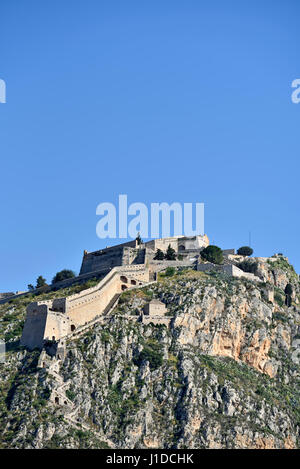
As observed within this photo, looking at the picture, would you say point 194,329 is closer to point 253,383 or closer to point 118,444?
point 253,383

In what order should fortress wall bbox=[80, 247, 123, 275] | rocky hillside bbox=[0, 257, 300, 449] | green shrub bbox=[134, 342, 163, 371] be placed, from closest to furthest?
1. rocky hillside bbox=[0, 257, 300, 449]
2. green shrub bbox=[134, 342, 163, 371]
3. fortress wall bbox=[80, 247, 123, 275]

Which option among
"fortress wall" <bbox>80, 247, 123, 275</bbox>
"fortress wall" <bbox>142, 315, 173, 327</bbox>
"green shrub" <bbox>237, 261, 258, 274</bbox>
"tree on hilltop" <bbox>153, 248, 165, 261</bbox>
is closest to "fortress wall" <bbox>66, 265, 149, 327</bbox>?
"fortress wall" <bbox>142, 315, 173, 327</bbox>

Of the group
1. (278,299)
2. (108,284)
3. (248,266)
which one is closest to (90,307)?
(108,284)

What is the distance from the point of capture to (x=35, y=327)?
118000 millimetres

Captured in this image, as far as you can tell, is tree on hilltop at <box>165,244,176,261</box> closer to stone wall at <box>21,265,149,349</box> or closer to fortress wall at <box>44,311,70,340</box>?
stone wall at <box>21,265,149,349</box>

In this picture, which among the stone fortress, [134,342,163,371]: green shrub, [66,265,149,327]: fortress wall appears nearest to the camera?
[134,342,163,371]: green shrub

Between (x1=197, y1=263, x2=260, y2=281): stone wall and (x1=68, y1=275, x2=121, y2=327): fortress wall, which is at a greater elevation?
(x1=197, y1=263, x2=260, y2=281): stone wall

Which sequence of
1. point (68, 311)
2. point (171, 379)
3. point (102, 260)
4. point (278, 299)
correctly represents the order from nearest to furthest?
1. point (171, 379)
2. point (68, 311)
3. point (278, 299)
4. point (102, 260)

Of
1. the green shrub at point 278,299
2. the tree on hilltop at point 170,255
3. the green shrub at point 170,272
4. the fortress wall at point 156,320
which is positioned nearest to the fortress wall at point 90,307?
the fortress wall at point 156,320

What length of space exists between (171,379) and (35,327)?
16.5 m

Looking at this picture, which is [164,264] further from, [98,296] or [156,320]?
[156,320]

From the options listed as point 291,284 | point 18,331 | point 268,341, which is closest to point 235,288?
point 268,341

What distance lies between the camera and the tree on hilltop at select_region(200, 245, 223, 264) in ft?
475

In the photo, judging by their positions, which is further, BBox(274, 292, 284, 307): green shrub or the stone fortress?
BBox(274, 292, 284, 307): green shrub
